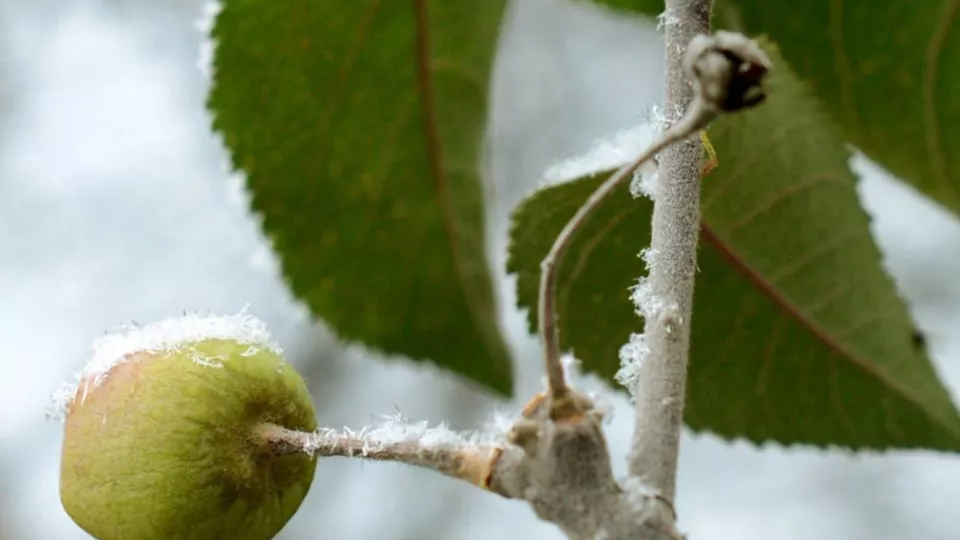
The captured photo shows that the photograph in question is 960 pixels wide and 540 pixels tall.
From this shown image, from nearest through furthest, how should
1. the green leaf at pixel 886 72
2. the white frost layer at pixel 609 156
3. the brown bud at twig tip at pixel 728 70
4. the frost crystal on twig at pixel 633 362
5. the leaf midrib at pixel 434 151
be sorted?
the brown bud at twig tip at pixel 728 70, the frost crystal on twig at pixel 633 362, the white frost layer at pixel 609 156, the green leaf at pixel 886 72, the leaf midrib at pixel 434 151

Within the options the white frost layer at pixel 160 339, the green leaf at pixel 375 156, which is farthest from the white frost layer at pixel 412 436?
the green leaf at pixel 375 156

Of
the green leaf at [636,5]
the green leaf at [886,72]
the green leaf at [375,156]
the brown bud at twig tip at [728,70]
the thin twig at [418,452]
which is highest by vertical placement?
the green leaf at [636,5]

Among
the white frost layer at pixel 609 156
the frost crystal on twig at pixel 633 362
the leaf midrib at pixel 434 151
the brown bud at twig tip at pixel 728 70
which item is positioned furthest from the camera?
the leaf midrib at pixel 434 151

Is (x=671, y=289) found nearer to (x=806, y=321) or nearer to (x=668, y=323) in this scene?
(x=668, y=323)

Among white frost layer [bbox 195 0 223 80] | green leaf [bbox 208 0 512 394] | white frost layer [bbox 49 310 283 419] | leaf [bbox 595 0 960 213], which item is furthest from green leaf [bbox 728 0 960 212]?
white frost layer [bbox 49 310 283 419]

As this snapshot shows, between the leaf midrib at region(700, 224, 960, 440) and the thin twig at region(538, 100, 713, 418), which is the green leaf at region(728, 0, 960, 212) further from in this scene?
the thin twig at region(538, 100, 713, 418)

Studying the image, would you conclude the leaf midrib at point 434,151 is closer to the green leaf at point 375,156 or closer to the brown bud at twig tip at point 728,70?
the green leaf at point 375,156
